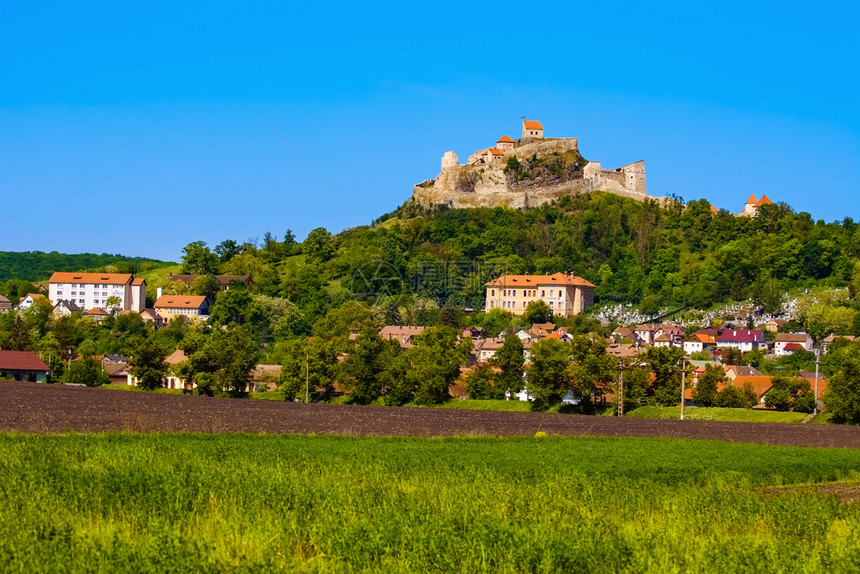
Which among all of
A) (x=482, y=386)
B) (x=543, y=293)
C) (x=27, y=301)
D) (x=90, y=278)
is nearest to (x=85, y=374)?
(x=482, y=386)

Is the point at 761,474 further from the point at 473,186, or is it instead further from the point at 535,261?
the point at 473,186

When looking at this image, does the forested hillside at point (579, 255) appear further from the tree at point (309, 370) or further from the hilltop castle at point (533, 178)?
the tree at point (309, 370)

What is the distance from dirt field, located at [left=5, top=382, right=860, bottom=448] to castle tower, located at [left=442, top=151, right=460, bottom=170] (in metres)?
104

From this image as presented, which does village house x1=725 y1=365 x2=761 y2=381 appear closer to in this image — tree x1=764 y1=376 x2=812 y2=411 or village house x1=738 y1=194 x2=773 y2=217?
tree x1=764 y1=376 x2=812 y2=411

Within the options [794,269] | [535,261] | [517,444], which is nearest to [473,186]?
[535,261]

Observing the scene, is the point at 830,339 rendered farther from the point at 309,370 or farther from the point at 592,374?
the point at 309,370

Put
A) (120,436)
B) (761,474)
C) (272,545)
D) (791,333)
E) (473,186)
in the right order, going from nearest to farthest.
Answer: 1. (272,545)
2. (761,474)
3. (120,436)
4. (791,333)
5. (473,186)

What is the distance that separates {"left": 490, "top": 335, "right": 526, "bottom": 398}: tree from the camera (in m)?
61.6

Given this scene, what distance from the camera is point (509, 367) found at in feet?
206

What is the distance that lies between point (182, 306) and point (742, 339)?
7172cm

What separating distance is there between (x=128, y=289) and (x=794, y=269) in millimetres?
92491

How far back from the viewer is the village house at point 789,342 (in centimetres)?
10471

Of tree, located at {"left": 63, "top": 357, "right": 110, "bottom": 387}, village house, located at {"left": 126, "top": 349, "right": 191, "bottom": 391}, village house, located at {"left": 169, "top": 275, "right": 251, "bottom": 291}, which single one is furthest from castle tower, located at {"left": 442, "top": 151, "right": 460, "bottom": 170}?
tree, located at {"left": 63, "top": 357, "right": 110, "bottom": 387}

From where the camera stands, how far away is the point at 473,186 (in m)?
150
